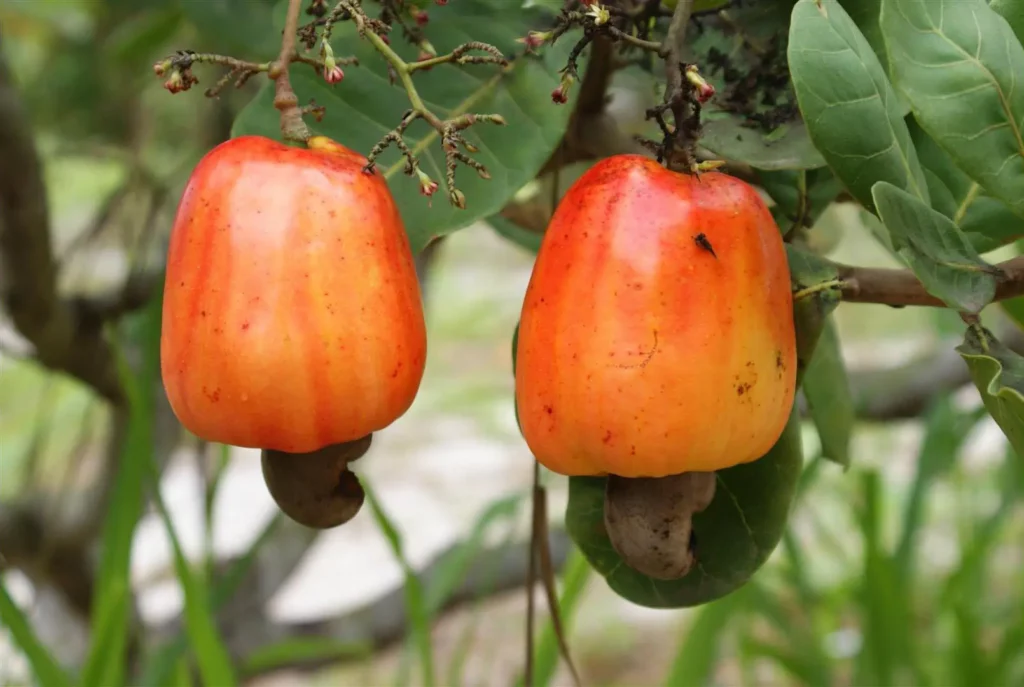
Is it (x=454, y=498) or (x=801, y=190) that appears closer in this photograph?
(x=801, y=190)

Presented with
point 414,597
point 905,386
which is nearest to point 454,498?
point 905,386

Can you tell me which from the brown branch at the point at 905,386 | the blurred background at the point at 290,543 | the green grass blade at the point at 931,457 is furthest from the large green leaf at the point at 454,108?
the brown branch at the point at 905,386

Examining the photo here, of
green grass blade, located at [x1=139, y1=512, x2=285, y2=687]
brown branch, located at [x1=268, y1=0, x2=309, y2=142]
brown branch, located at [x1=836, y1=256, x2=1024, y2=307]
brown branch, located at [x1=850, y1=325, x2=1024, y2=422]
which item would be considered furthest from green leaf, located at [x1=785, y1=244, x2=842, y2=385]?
brown branch, located at [x1=850, y1=325, x2=1024, y2=422]

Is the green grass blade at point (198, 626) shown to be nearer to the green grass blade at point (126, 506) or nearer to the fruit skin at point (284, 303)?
the green grass blade at point (126, 506)

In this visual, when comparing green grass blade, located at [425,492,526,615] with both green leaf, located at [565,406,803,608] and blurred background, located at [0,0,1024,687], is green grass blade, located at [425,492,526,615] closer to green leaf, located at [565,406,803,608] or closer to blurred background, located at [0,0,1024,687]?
blurred background, located at [0,0,1024,687]

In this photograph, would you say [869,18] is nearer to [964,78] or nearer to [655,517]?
[964,78]
